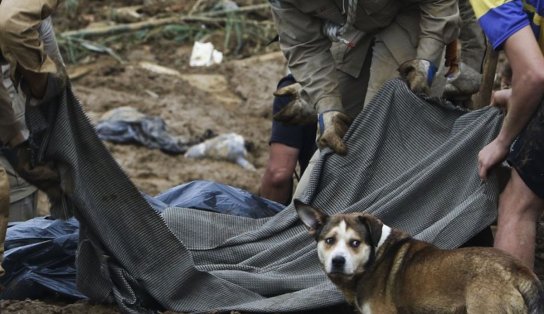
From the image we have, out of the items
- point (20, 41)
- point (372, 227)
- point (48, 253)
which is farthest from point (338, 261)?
point (48, 253)

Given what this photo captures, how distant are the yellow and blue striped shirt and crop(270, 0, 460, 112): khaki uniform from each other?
3.66 ft

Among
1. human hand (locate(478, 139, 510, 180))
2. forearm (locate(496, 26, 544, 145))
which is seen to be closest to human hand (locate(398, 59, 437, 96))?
human hand (locate(478, 139, 510, 180))

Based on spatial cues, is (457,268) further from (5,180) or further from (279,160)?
(279,160)

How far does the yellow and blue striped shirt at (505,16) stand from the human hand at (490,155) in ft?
1.65

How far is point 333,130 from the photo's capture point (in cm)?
625

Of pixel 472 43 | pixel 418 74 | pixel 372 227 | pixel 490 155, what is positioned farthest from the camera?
pixel 472 43

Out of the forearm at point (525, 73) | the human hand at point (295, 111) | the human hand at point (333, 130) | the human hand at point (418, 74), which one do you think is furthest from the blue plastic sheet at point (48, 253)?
the forearm at point (525, 73)

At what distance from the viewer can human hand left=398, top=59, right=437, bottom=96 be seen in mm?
6074

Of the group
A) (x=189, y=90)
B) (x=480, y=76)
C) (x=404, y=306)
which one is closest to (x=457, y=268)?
(x=404, y=306)

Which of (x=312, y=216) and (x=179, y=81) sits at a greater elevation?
(x=312, y=216)

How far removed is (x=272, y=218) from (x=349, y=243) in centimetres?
138

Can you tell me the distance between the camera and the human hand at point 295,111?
6.92 meters

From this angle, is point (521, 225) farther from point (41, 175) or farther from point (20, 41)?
point (20, 41)

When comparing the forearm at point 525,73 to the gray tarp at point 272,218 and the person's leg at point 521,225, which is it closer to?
the person's leg at point 521,225
